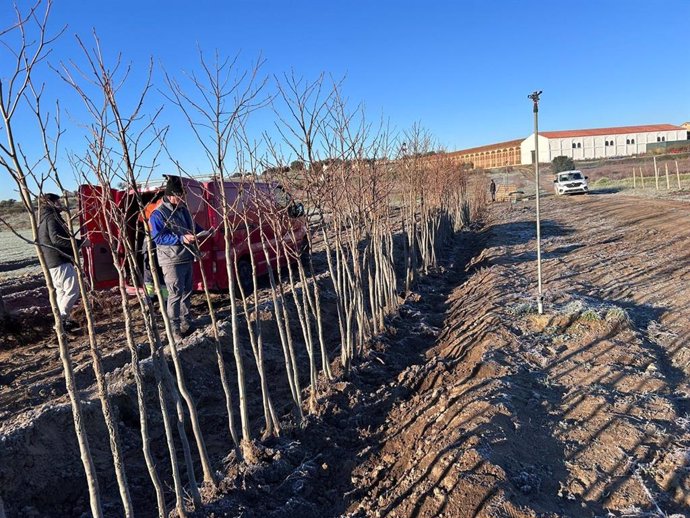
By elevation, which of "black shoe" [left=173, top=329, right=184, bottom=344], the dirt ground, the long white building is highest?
the long white building

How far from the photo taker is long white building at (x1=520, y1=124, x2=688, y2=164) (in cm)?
6612

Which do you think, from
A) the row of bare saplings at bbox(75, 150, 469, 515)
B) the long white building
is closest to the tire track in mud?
the row of bare saplings at bbox(75, 150, 469, 515)

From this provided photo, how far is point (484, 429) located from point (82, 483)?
2.58 metres

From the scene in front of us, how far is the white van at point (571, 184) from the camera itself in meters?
25.9

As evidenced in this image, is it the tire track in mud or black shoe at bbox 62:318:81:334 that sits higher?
black shoe at bbox 62:318:81:334

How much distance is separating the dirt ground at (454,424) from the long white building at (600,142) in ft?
217

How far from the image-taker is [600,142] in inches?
2621

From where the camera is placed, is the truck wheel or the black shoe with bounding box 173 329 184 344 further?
the truck wheel

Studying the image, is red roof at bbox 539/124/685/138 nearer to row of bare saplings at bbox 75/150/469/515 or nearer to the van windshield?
the van windshield

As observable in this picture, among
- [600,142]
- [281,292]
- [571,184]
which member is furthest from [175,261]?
[600,142]

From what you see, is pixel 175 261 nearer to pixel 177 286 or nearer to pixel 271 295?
pixel 177 286

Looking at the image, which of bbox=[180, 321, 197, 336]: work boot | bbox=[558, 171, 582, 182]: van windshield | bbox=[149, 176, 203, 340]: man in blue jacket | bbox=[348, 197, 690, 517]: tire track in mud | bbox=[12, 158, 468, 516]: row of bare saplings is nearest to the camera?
bbox=[12, 158, 468, 516]: row of bare saplings

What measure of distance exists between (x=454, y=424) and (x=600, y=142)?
2893 inches

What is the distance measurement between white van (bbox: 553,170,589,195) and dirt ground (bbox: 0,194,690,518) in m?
21.4
